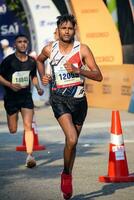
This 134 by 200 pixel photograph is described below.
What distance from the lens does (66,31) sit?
27.4 ft

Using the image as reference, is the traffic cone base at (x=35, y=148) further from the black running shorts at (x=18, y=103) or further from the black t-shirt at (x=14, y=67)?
the black t-shirt at (x=14, y=67)

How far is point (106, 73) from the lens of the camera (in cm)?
2052

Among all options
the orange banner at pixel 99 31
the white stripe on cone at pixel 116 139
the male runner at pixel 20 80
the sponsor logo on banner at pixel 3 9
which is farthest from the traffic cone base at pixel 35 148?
the sponsor logo on banner at pixel 3 9

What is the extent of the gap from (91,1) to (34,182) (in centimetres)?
1329

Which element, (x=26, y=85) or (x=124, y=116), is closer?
(x=26, y=85)

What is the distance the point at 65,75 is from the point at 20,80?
2.87 m

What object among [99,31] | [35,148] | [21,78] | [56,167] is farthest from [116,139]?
[99,31]

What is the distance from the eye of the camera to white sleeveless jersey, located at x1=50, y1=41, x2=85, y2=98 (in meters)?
8.39

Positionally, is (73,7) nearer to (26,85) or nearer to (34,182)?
(26,85)

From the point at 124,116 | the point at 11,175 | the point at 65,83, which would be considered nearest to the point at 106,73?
the point at 124,116

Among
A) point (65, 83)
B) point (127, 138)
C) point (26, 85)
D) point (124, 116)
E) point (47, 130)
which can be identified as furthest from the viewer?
point (124, 116)

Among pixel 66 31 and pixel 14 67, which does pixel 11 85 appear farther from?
pixel 66 31

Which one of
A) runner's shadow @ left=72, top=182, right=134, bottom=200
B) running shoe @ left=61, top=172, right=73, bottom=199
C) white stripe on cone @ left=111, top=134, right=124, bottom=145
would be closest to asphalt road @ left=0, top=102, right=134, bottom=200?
runner's shadow @ left=72, top=182, right=134, bottom=200

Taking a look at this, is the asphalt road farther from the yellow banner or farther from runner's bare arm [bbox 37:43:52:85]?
the yellow banner
